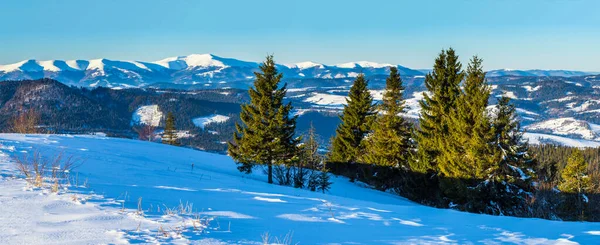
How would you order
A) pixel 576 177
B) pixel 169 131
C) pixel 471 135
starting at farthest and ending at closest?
pixel 169 131
pixel 576 177
pixel 471 135

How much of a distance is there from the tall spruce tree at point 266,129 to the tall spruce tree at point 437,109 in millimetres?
9417

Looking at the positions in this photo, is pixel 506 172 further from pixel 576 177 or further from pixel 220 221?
pixel 220 221

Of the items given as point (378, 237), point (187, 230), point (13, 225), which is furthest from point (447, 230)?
point (13, 225)

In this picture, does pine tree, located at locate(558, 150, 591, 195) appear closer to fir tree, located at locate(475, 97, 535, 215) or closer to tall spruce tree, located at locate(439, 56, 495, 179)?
fir tree, located at locate(475, 97, 535, 215)

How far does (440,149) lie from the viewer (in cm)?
2622

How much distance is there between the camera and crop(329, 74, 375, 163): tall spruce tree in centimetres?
3541

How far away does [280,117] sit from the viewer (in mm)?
24312

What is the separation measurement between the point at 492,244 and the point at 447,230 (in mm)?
962

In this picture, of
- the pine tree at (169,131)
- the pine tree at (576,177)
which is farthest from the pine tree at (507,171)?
the pine tree at (169,131)

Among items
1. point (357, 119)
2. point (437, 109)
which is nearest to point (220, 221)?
point (437, 109)

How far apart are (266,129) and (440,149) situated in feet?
37.4

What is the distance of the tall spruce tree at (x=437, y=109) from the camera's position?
91.2ft

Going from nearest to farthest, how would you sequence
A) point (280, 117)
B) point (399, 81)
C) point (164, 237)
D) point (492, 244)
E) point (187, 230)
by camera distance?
point (164, 237) < point (187, 230) < point (492, 244) < point (280, 117) < point (399, 81)

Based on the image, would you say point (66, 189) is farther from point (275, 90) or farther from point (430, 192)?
point (430, 192)
